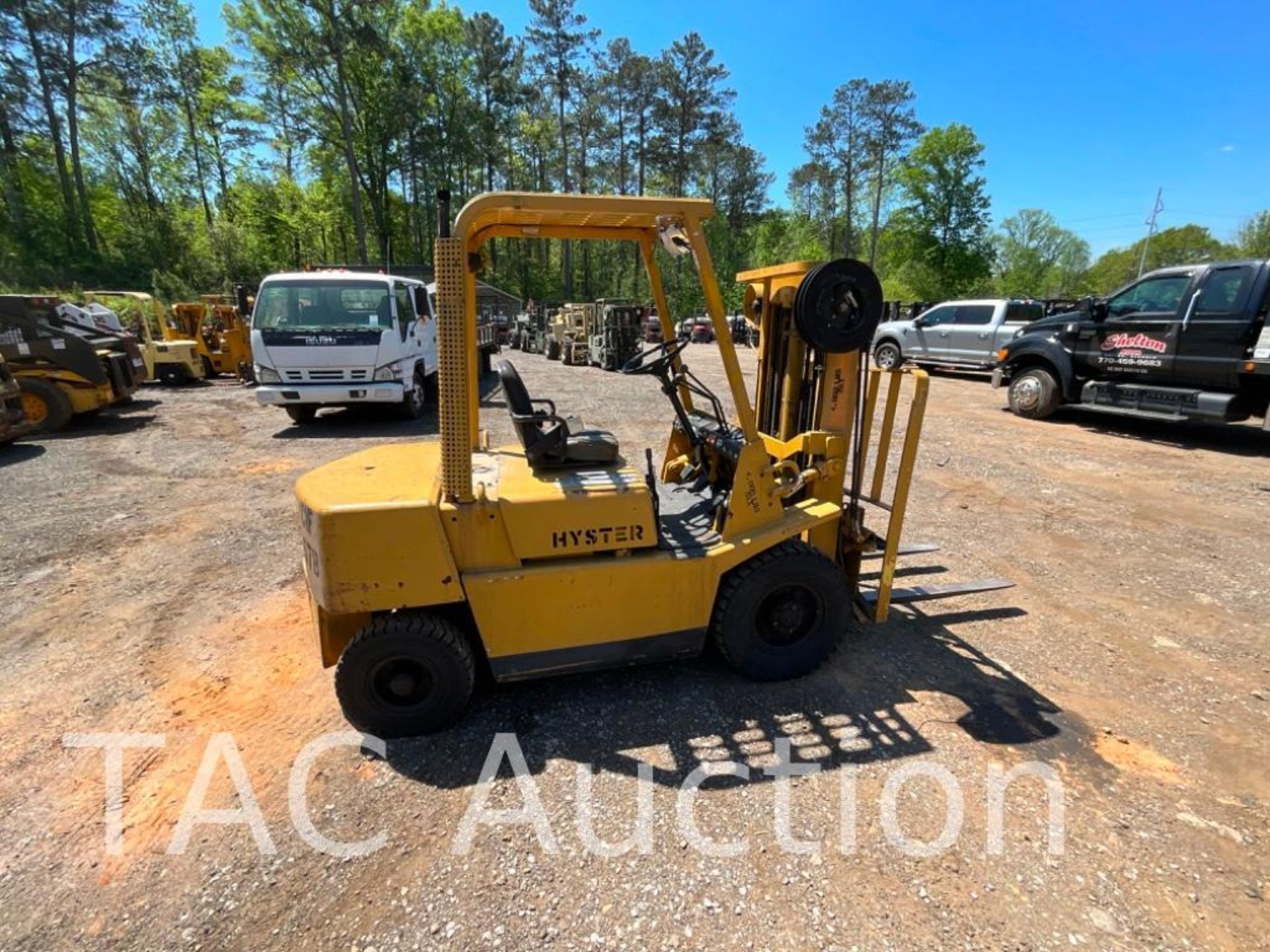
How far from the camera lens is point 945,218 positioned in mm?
33656

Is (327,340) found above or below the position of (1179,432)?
above

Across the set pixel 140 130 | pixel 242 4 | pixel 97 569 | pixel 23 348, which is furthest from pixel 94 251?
pixel 97 569

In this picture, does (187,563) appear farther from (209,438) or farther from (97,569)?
(209,438)

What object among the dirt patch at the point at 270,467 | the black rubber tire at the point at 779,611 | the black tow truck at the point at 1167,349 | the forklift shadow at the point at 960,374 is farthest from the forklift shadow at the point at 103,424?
the forklift shadow at the point at 960,374

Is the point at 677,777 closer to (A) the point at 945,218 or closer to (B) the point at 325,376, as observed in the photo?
(B) the point at 325,376

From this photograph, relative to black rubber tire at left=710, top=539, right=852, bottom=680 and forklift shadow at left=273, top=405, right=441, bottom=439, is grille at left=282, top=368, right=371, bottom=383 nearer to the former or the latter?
forklift shadow at left=273, top=405, right=441, bottom=439

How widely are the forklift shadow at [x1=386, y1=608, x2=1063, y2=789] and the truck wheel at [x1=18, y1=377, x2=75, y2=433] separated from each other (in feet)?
35.0

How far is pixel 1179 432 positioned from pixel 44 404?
1850 cm

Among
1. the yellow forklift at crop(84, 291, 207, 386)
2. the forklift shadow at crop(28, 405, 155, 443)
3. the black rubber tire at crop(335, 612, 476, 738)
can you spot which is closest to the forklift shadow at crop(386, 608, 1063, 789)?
the black rubber tire at crop(335, 612, 476, 738)

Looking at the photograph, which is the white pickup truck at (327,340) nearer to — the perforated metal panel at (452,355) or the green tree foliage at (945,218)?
the perforated metal panel at (452,355)

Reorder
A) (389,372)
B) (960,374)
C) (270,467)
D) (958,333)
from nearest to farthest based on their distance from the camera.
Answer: (270,467)
(389,372)
(958,333)
(960,374)

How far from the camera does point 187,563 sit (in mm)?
4902

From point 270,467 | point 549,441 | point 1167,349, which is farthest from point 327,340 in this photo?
point 1167,349

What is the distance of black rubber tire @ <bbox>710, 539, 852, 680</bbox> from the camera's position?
320 cm
